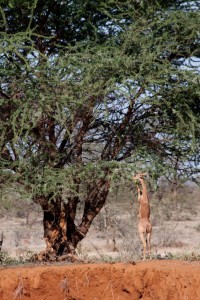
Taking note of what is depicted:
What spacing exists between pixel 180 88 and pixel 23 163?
9.69 ft

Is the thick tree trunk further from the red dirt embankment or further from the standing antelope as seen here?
the red dirt embankment

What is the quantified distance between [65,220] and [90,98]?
8.16ft

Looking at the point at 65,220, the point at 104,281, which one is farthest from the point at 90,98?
the point at 104,281

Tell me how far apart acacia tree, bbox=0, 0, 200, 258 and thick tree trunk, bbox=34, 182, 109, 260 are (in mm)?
20

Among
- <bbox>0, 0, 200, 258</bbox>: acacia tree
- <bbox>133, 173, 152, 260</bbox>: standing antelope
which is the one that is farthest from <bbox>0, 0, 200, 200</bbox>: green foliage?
<bbox>133, 173, 152, 260</bbox>: standing antelope

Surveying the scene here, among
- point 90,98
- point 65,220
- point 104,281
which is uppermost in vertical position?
point 90,98

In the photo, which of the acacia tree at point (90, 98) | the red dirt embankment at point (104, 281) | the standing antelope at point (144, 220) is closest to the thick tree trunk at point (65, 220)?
→ the acacia tree at point (90, 98)

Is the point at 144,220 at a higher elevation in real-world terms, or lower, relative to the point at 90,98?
lower

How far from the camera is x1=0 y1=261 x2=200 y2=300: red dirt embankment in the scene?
25.7 feet

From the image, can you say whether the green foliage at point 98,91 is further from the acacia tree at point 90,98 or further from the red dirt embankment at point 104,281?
the red dirt embankment at point 104,281

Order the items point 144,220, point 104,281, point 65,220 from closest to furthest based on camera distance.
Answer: point 104,281 → point 144,220 → point 65,220

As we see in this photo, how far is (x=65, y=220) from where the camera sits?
1233cm

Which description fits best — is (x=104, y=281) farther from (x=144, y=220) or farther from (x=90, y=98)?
(x=90, y=98)

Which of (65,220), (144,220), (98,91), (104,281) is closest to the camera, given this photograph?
(104,281)
